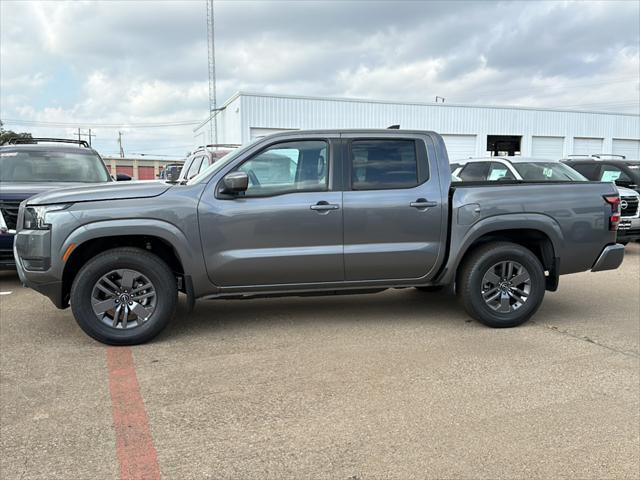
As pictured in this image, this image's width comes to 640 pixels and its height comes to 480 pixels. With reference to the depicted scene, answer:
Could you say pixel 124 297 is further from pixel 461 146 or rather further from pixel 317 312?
pixel 461 146

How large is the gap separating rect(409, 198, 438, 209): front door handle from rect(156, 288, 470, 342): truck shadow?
49.8 inches

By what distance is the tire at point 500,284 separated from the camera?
520 cm

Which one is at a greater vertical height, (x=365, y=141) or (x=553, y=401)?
(x=365, y=141)

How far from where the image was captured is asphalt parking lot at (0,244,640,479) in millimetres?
2891

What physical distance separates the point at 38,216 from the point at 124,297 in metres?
1.00

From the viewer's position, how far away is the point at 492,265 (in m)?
5.21

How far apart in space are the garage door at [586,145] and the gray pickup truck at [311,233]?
3063 cm

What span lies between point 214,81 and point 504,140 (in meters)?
23.0

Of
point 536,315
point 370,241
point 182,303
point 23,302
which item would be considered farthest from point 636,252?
point 23,302

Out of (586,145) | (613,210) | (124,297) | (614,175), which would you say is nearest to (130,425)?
(124,297)

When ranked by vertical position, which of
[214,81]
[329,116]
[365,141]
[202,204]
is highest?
[214,81]

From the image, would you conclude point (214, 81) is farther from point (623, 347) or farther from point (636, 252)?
point (623, 347)

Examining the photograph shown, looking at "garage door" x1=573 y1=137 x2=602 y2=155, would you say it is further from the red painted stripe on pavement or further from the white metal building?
the red painted stripe on pavement

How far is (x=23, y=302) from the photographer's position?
249 inches
